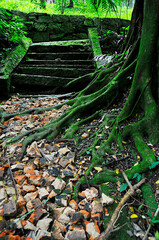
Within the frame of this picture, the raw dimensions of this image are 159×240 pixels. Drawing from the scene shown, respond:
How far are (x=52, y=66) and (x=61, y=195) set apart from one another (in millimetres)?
5090

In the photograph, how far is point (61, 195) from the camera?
180 cm

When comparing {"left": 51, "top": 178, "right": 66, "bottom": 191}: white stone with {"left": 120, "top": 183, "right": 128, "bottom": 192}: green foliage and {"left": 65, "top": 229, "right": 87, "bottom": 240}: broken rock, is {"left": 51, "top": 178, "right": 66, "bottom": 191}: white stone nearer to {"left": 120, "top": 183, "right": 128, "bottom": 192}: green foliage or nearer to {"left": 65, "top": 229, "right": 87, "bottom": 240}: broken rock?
{"left": 65, "top": 229, "right": 87, "bottom": 240}: broken rock

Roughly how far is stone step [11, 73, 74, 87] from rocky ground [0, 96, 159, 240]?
10.1ft

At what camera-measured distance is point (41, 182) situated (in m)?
2.00

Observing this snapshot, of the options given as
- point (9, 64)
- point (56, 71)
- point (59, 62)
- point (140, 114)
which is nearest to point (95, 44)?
point (59, 62)

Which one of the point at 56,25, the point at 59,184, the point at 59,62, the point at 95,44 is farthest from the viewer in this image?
the point at 56,25

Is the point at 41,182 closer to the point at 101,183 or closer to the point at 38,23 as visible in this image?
the point at 101,183

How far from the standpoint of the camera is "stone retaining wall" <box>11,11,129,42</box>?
8.07 metres

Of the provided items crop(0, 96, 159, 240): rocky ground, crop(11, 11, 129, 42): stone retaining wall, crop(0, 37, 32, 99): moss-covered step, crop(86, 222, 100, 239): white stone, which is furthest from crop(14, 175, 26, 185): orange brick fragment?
crop(11, 11, 129, 42): stone retaining wall

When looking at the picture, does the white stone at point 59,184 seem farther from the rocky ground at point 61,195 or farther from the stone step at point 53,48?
the stone step at point 53,48

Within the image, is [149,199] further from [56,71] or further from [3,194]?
[56,71]

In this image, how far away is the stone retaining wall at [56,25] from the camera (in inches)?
318

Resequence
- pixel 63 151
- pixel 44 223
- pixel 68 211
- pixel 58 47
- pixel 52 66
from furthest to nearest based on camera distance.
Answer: pixel 58 47
pixel 52 66
pixel 63 151
pixel 68 211
pixel 44 223

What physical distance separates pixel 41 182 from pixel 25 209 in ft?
1.26
